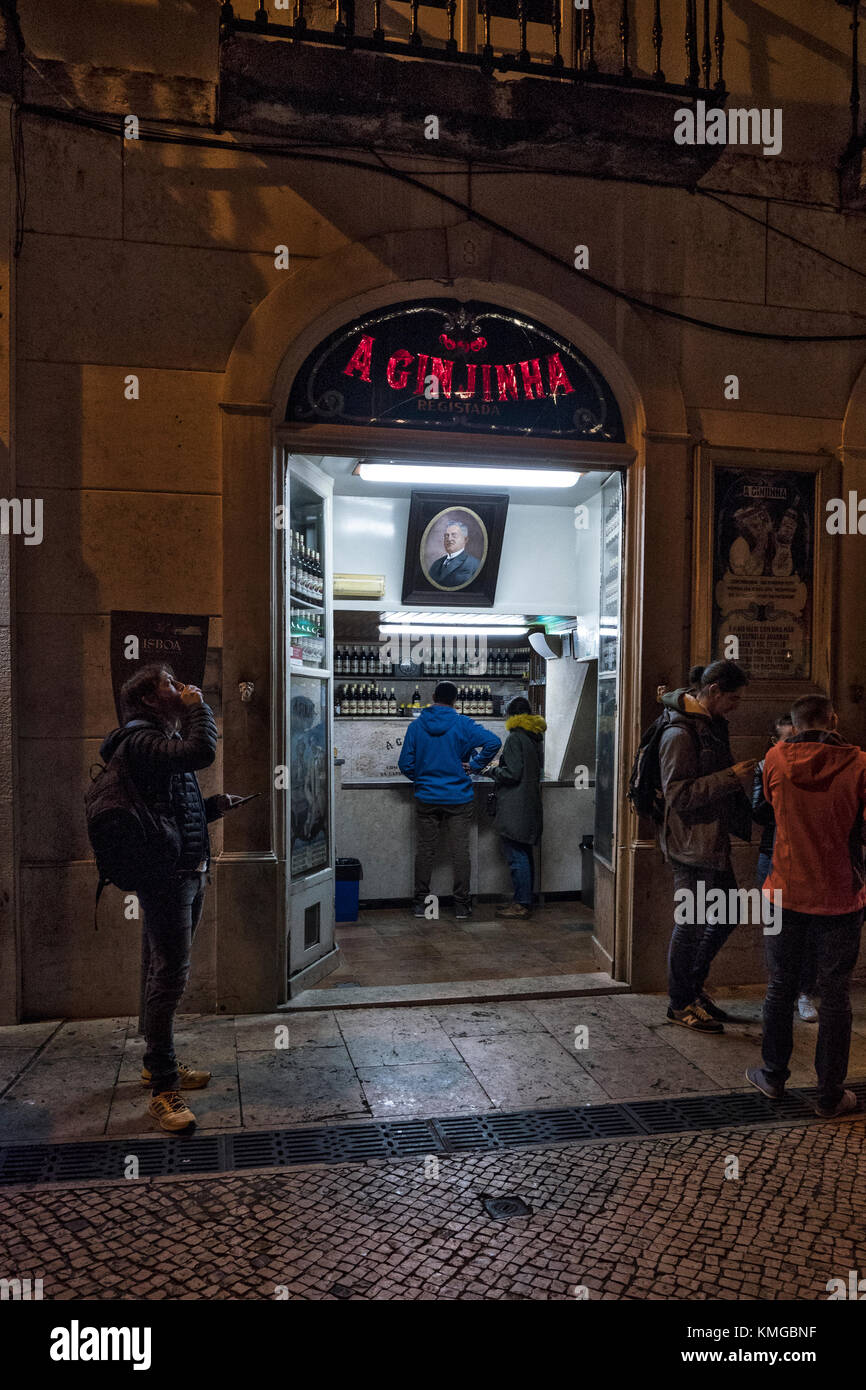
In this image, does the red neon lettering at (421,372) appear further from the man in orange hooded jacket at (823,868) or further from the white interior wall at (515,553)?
the man in orange hooded jacket at (823,868)

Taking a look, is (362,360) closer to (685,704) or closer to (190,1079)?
(685,704)

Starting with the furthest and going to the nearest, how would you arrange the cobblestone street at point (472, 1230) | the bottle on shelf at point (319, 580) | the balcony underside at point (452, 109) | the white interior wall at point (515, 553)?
the white interior wall at point (515, 553) < the bottle on shelf at point (319, 580) < the balcony underside at point (452, 109) < the cobblestone street at point (472, 1230)

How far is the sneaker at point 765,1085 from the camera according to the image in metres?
4.48

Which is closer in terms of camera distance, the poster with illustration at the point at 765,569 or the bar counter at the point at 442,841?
the poster with illustration at the point at 765,569

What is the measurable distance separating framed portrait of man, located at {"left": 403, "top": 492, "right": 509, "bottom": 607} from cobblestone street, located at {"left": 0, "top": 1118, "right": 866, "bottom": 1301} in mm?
5743

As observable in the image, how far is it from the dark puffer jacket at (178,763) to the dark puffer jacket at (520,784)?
13.6 ft

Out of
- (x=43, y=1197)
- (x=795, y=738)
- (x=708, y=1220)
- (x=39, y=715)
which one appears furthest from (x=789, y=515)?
(x=43, y=1197)

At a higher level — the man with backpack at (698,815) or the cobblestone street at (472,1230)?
the man with backpack at (698,815)

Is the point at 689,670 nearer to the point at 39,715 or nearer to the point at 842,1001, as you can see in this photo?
the point at 842,1001

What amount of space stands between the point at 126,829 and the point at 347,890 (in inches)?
158

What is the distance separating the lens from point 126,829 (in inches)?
159

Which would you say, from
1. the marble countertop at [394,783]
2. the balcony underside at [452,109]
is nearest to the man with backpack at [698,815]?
the marble countertop at [394,783]

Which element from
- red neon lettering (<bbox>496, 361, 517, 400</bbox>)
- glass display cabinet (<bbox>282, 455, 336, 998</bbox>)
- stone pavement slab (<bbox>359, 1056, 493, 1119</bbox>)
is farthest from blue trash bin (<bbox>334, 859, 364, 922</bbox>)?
red neon lettering (<bbox>496, 361, 517, 400</bbox>)

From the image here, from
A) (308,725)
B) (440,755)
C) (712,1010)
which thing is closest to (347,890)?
(440,755)
